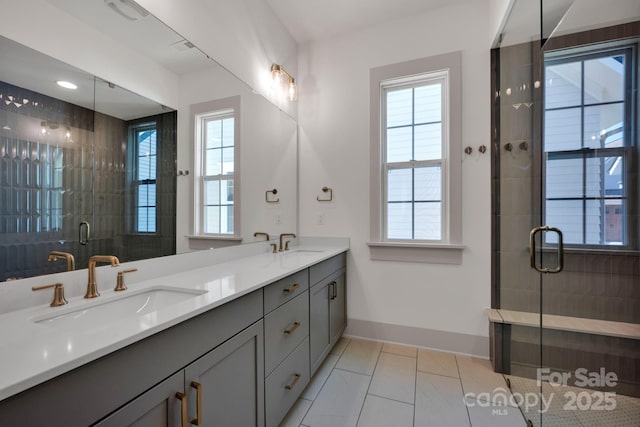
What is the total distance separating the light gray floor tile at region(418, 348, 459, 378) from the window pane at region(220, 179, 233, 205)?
6.00 ft

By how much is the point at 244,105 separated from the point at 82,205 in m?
1.29

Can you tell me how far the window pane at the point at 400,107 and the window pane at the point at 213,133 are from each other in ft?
4.83

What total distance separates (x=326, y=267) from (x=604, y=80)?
182 centimetres

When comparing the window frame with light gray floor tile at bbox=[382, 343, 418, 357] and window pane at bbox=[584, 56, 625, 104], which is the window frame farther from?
window pane at bbox=[584, 56, 625, 104]

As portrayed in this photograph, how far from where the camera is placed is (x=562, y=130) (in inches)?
59.4

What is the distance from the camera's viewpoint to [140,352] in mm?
762

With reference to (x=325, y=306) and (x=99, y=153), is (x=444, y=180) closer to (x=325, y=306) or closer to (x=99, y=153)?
(x=325, y=306)

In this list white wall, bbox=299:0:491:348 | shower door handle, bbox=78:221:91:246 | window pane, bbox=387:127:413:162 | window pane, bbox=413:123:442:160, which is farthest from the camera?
window pane, bbox=387:127:413:162

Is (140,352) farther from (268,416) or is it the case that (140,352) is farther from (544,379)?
(544,379)

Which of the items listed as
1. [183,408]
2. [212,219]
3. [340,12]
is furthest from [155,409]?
[340,12]

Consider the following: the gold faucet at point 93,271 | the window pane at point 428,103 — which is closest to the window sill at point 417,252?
the window pane at point 428,103

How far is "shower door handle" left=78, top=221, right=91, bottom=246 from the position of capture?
1.10m

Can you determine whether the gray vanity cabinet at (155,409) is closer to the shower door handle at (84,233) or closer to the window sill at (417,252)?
the shower door handle at (84,233)

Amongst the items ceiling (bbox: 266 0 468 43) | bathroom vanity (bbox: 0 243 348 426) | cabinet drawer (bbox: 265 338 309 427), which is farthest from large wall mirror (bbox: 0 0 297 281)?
ceiling (bbox: 266 0 468 43)
